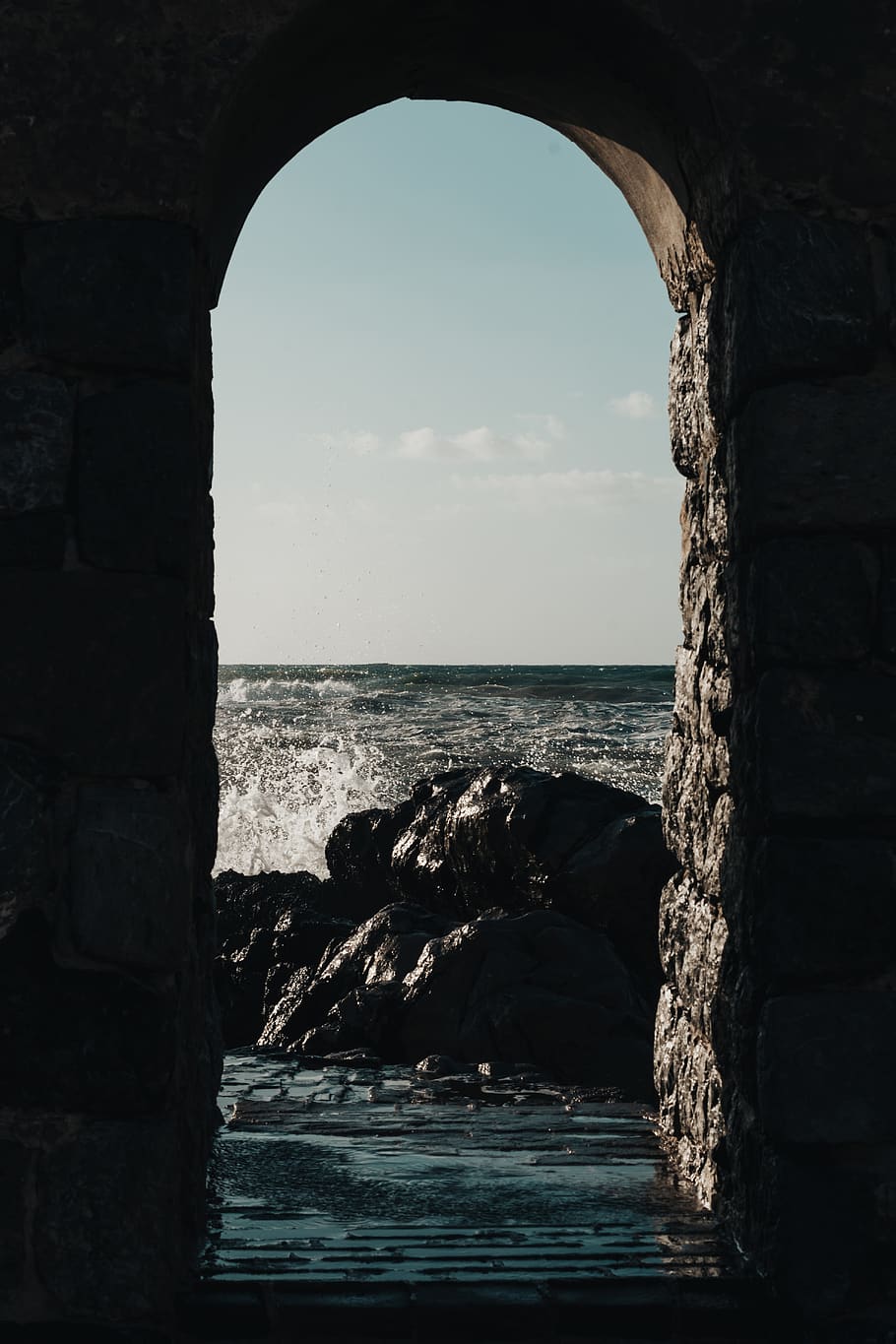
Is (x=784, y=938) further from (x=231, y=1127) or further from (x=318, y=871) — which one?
(x=318, y=871)

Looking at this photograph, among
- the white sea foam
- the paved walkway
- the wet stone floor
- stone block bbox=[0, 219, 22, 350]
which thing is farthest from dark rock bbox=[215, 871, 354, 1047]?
the white sea foam

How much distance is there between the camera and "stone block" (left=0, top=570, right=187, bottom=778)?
284cm

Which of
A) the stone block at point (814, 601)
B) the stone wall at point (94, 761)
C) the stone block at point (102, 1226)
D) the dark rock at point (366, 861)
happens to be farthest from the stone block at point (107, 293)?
the dark rock at point (366, 861)

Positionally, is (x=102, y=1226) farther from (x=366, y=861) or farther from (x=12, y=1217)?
(x=366, y=861)

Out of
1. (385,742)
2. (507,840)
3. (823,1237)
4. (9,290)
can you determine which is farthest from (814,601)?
(385,742)

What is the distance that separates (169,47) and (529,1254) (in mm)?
2594

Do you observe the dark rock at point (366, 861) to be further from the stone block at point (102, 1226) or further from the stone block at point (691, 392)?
the stone block at point (102, 1226)

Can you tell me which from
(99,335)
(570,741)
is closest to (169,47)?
(99,335)

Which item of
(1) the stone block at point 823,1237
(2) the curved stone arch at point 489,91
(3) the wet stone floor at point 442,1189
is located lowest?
(3) the wet stone floor at point 442,1189

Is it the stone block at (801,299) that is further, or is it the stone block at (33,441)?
the stone block at (801,299)

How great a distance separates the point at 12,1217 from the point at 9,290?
1.79 meters

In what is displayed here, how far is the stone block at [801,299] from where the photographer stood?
304 cm

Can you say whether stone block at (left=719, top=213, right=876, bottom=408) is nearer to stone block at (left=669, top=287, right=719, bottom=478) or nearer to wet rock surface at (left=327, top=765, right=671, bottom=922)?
stone block at (left=669, top=287, right=719, bottom=478)

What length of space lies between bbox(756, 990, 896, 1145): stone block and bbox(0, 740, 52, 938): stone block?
4.83ft
